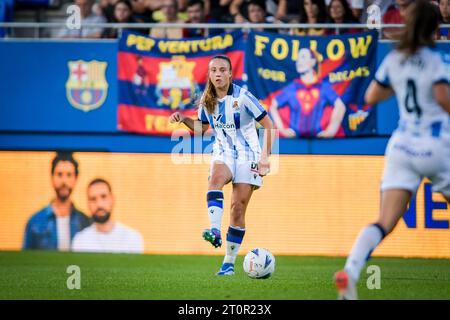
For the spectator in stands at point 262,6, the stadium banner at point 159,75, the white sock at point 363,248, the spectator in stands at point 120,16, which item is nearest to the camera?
the white sock at point 363,248

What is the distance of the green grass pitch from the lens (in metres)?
8.55

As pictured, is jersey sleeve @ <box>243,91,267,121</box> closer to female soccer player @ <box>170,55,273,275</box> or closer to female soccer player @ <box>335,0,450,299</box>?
female soccer player @ <box>170,55,273,275</box>

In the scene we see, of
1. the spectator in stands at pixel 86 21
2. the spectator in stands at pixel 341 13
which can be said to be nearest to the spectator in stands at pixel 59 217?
the spectator in stands at pixel 86 21

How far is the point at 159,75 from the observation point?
15.7 m

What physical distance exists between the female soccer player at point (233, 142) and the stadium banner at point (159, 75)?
502 centimetres

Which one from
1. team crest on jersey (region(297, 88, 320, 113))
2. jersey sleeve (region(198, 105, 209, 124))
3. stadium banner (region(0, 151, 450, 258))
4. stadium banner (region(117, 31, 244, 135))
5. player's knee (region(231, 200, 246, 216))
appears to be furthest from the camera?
stadium banner (region(117, 31, 244, 135))

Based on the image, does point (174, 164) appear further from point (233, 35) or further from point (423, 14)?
point (423, 14)

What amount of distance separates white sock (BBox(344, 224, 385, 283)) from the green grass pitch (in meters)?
1.29

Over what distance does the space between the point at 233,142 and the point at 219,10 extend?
655 cm

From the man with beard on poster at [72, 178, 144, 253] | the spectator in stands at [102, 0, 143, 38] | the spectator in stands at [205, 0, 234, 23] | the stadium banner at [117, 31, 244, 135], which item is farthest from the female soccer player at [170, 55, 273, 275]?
the spectator in stands at [102, 0, 143, 38]

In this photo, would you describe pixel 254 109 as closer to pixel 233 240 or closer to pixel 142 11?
pixel 233 240

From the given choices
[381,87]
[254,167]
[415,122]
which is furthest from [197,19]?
[415,122]

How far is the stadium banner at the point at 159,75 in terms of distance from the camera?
612 inches

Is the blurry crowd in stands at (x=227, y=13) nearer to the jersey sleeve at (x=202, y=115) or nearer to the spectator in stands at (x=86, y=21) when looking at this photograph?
the spectator in stands at (x=86, y=21)
